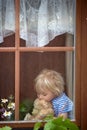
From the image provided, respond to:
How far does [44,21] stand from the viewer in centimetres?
186

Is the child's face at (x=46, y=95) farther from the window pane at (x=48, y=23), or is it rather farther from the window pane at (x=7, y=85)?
the window pane at (x=48, y=23)

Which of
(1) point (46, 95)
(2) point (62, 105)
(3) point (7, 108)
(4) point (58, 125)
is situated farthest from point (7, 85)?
(4) point (58, 125)

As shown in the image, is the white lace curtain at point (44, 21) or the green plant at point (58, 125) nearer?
the green plant at point (58, 125)

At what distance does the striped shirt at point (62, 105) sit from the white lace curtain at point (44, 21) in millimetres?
368

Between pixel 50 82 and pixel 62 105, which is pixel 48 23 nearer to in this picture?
pixel 50 82

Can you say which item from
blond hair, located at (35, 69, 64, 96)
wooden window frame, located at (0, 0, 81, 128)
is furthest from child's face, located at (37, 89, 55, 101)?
wooden window frame, located at (0, 0, 81, 128)

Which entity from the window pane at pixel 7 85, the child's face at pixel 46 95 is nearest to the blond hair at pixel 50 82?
the child's face at pixel 46 95

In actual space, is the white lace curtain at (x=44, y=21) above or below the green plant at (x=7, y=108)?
above

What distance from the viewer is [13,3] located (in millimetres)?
1836

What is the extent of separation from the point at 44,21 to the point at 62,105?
54 centimetres

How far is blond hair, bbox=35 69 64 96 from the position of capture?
6.14 ft

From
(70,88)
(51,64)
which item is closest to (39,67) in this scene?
(51,64)

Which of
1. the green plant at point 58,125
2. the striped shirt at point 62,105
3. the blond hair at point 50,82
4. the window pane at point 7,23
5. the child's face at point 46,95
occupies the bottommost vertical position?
the green plant at point 58,125

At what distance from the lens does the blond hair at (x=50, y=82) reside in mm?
1871
